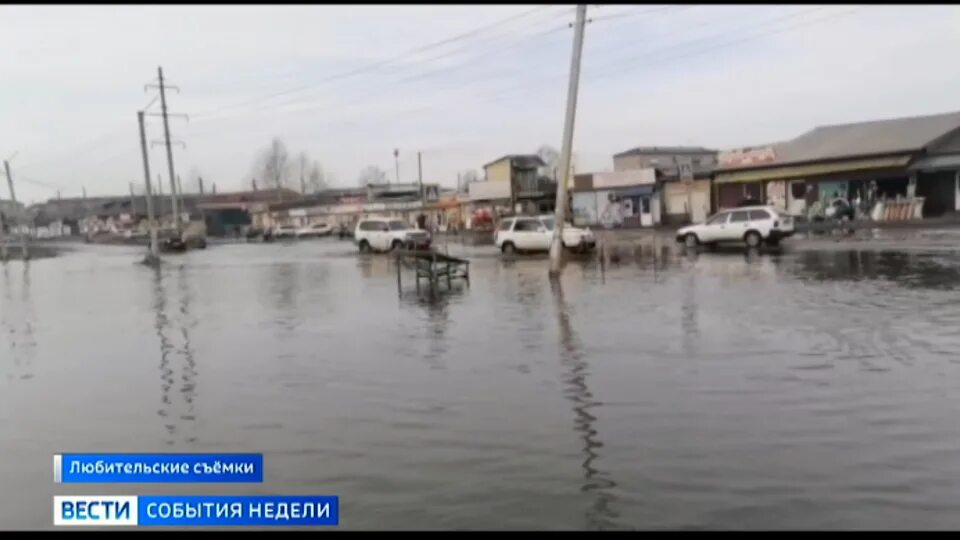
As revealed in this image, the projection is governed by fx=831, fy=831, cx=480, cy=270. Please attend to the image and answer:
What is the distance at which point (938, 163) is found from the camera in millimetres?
39250

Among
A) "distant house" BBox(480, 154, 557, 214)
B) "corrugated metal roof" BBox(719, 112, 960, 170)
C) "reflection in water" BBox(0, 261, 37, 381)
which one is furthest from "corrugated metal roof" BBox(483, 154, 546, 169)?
"reflection in water" BBox(0, 261, 37, 381)

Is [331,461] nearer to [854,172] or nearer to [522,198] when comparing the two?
[854,172]

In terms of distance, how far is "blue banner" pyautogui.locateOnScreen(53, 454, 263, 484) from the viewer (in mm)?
5891

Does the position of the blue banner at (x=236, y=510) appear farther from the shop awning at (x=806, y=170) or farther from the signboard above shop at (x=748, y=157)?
the signboard above shop at (x=748, y=157)

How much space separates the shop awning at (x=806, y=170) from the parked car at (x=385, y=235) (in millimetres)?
18823

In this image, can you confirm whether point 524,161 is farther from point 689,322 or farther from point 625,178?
point 689,322

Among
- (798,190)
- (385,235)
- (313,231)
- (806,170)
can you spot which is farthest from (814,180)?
(313,231)

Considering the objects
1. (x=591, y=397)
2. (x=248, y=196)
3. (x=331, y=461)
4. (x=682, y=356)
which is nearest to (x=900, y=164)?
(x=682, y=356)

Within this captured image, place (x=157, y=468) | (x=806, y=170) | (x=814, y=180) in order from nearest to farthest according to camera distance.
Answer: (x=157, y=468) → (x=806, y=170) → (x=814, y=180)

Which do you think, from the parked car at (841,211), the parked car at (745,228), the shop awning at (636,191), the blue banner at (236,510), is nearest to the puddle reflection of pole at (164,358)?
the blue banner at (236,510)

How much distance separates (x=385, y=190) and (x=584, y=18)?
71906 millimetres

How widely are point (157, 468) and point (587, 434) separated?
134 inches

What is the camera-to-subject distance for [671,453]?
6379 mm

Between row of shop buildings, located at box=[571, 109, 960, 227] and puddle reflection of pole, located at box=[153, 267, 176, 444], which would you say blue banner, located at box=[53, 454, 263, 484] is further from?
row of shop buildings, located at box=[571, 109, 960, 227]
